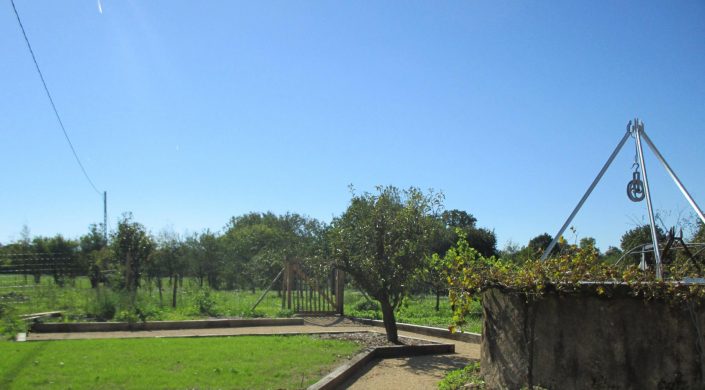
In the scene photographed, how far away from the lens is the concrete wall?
18.3ft

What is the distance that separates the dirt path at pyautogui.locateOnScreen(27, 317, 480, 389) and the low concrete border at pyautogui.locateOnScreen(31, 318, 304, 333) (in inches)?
16.8

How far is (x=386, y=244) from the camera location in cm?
1318

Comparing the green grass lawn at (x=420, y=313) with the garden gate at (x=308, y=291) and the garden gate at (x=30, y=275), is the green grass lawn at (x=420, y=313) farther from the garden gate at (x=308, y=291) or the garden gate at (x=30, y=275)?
the garden gate at (x=30, y=275)

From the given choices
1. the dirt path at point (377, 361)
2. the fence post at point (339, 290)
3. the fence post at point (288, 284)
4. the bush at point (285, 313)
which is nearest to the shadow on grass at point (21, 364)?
the dirt path at point (377, 361)

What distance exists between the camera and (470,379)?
750 centimetres

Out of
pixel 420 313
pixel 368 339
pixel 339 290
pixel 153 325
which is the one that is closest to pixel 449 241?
pixel 420 313

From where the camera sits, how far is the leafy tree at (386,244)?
13023 mm

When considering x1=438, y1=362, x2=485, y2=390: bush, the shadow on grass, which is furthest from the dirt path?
the shadow on grass

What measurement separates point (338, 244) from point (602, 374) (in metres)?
8.20

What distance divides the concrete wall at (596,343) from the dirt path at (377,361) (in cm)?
290

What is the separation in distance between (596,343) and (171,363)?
700cm

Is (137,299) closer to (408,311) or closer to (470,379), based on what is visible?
(408,311)

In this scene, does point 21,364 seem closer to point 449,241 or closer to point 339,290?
point 339,290

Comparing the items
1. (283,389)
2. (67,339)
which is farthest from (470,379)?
(67,339)
